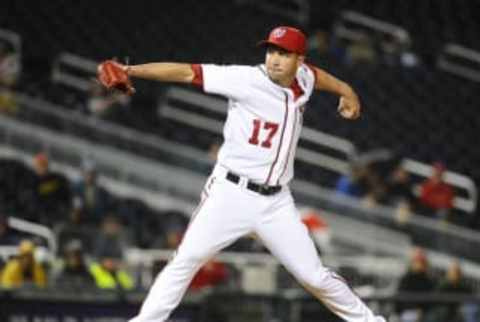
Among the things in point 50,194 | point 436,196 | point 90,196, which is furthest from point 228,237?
point 436,196

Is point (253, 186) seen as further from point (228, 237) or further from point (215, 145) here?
point (215, 145)

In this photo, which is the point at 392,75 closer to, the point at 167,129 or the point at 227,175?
the point at 167,129

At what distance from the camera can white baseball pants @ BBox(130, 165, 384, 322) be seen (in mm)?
8125

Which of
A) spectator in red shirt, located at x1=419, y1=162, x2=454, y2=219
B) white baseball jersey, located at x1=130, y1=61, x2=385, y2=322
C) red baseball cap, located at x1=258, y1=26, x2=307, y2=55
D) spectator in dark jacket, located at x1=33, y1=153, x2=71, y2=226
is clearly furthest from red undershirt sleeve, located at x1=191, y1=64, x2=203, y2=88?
spectator in red shirt, located at x1=419, y1=162, x2=454, y2=219

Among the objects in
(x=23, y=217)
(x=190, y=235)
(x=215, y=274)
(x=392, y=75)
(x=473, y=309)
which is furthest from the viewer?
(x=392, y=75)

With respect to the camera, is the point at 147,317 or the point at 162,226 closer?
the point at 147,317

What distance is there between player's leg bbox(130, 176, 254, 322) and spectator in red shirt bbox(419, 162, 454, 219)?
9.05 m

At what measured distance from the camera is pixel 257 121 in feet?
26.5

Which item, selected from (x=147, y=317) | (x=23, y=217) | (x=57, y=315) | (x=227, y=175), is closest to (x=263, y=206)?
(x=227, y=175)

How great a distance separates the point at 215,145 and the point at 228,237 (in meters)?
9.00

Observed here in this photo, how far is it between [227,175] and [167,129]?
1056 cm

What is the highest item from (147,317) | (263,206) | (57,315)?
(263,206)

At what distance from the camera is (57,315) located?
11.8 meters

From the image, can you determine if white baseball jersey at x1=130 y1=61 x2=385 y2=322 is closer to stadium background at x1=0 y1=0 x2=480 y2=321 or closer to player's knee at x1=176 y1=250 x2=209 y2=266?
player's knee at x1=176 y1=250 x2=209 y2=266
